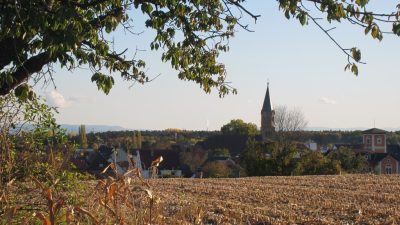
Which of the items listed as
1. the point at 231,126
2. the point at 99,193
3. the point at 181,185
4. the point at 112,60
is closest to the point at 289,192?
the point at 181,185

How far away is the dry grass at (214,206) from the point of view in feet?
13.1

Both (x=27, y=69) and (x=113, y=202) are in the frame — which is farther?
(x=27, y=69)

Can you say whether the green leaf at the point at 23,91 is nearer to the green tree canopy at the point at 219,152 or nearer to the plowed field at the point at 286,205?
the plowed field at the point at 286,205

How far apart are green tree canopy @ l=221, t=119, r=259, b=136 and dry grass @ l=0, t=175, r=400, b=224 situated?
241 feet

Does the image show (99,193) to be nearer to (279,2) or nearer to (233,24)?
(279,2)

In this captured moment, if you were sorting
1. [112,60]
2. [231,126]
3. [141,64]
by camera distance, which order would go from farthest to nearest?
1. [231,126]
2. [141,64]
3. [112,60]

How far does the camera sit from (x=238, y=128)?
9462 centimetres

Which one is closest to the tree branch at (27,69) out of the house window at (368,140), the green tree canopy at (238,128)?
the house window at (368,140)

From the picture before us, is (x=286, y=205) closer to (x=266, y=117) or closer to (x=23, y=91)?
(x=23, y=91)

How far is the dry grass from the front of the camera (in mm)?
3986

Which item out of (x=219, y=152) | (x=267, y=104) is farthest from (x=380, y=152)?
(x=267, y=104)

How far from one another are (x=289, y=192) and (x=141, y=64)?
8490mm

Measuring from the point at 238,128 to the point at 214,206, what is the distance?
83023mm

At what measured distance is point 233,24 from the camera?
8.80 m
